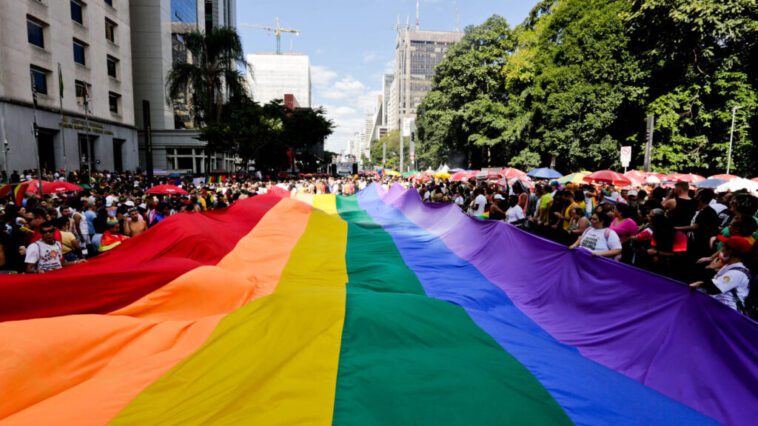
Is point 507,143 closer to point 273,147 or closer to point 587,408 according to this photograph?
A: point 273,147

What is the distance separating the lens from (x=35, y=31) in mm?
29547

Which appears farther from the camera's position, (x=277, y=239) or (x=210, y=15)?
(x=210, y=15)

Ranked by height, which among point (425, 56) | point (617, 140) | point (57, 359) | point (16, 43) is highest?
point (425, 56)

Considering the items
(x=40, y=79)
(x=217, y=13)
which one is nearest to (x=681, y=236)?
(x=40, y=79)

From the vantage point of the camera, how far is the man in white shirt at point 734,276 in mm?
4902

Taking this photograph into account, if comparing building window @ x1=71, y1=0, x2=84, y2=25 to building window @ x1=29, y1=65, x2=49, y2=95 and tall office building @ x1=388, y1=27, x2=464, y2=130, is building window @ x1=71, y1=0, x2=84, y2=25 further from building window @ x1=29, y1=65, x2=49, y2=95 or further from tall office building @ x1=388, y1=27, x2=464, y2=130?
tall office building @ x1=388, y1=27, x2=464, y2=130

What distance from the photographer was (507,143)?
4003 cm

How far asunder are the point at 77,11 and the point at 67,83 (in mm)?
6857

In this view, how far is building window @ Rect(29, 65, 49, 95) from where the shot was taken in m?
29.6

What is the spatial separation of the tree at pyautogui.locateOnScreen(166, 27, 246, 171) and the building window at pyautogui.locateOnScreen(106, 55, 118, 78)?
5425mm

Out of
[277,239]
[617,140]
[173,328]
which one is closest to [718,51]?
[617,140]

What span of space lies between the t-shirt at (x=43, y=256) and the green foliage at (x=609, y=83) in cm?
3027

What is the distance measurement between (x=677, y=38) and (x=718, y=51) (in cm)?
376

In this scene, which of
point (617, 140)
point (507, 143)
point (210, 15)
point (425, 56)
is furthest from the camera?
point (425, 56)
